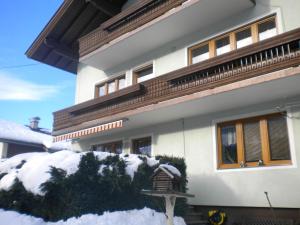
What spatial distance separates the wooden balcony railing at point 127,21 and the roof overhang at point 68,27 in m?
1.98

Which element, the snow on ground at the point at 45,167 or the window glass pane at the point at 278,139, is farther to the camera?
the window glass pane at the point at 278,139

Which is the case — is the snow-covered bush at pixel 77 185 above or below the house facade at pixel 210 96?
below

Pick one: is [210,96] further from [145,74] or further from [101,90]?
[101,90]

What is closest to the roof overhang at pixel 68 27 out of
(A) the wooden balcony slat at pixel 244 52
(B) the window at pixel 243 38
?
(A) the wooden balcony slat at pixel 244 52

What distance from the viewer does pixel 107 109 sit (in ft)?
47.2

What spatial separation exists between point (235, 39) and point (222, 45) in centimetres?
57

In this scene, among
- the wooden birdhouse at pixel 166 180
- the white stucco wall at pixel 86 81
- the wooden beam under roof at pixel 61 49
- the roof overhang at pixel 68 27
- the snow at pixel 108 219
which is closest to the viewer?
the wooden birdhouse at pixel 166 180

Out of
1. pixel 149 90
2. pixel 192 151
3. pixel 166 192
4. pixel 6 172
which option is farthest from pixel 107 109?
pixel 166 192

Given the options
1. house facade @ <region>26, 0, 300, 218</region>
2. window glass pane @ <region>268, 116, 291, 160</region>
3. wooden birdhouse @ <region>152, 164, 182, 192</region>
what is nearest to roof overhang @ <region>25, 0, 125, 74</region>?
house facade @ <region>26, 0, 300, 218</region>

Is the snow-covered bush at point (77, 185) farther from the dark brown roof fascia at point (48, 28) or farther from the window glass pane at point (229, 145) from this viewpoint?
the dark brown roof fascia at point (48, 28)

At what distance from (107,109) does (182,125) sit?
11.2 feet

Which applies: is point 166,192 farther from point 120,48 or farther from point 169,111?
point 120,48

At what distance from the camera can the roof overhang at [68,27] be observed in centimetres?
1746

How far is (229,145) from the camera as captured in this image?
11461 millimetres
